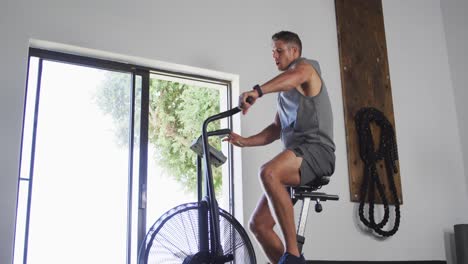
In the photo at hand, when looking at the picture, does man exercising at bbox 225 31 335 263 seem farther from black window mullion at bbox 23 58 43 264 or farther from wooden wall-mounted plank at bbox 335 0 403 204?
wooden wall-mounted plank at bbox 335 0 403 204

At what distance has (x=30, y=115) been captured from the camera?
3.34 m

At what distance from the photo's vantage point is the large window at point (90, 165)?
10.7 ft

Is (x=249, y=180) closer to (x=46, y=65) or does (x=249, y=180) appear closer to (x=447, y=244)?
(x=46, y=65)

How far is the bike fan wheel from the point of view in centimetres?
262

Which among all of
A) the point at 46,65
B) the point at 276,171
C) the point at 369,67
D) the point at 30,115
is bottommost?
the point at 276,171

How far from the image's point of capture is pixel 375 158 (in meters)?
4.55

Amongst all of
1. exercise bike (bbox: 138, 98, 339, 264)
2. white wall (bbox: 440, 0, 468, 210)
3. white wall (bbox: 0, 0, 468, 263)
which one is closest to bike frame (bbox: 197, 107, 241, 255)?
exercise bike (bbox: 138, 98, 339, 264)

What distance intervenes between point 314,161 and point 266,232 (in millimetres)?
449

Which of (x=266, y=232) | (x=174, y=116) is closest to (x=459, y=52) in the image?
(x=174, y=116)

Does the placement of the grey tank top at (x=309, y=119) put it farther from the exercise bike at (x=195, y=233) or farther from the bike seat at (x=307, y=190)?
the exercise bike at (x=195, y=233)

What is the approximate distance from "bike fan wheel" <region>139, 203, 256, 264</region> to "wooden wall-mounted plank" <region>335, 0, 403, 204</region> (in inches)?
71.6

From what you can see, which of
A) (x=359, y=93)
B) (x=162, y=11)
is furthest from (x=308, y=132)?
(x=359, y=93)

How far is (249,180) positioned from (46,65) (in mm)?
1504

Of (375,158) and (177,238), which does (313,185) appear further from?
(375,158)
